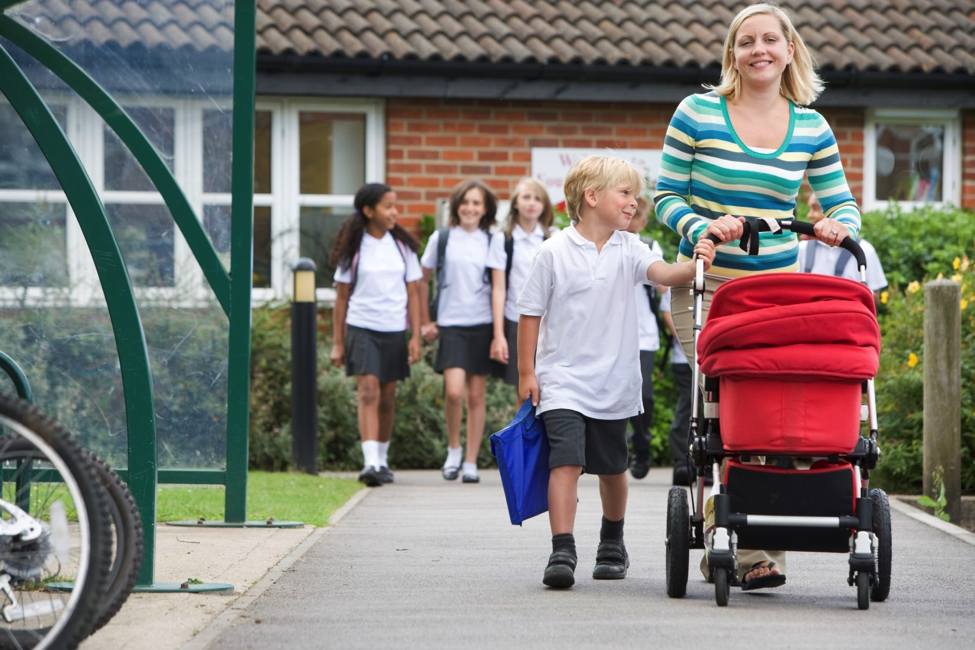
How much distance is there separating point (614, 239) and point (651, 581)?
1.24m

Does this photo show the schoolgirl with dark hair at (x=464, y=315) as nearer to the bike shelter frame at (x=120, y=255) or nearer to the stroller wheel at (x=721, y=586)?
the bike shelter frame at (x=120, y=255)

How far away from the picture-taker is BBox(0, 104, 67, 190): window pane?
5.55 metres

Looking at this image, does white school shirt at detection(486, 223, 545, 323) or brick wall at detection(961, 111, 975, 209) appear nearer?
white school shirt at detection(486, 223, 545, 323)

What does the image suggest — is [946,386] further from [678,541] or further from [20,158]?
[20,158]

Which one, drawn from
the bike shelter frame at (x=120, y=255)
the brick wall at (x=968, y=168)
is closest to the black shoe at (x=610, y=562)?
the bike shelter frame at (x=120, y=255)

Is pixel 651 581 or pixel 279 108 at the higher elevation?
pixel 279 108

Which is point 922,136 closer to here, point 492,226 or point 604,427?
point 492,226

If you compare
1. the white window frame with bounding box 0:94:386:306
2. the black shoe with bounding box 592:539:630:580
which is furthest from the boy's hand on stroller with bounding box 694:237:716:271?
the white window frame with bounding box 0:94:386:306

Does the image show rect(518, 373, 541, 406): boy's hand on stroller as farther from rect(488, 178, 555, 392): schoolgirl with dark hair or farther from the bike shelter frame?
rect(488, 178, 555, 392): schoolgirl with dark hair

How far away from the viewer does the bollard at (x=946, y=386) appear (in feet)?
24.2

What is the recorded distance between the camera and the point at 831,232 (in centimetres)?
464

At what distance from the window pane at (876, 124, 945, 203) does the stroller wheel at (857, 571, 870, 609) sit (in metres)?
9.12

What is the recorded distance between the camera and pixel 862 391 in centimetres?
454

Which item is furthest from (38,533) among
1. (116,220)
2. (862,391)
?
(116,220)
